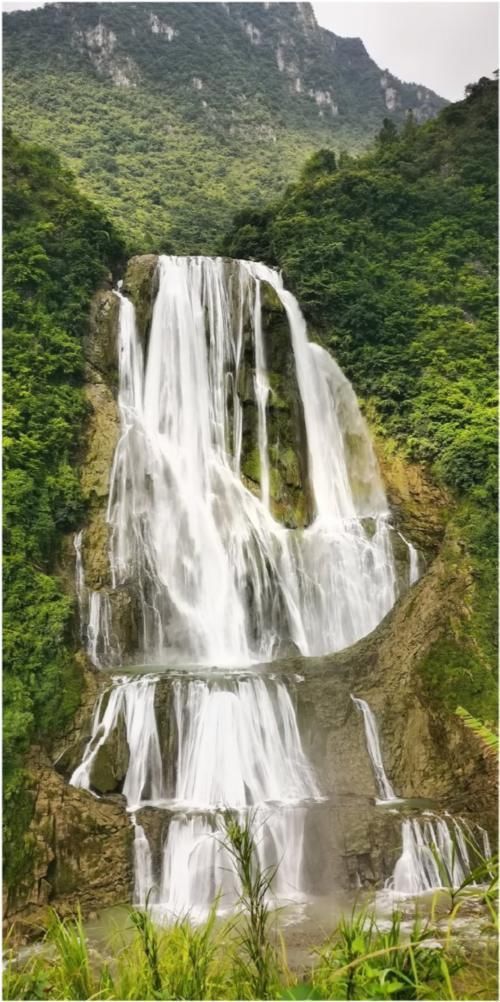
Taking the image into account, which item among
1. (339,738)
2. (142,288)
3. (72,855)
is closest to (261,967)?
(72,855)

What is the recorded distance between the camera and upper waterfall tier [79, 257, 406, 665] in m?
11.1

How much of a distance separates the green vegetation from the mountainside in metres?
6.44

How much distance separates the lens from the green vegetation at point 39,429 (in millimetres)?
8343

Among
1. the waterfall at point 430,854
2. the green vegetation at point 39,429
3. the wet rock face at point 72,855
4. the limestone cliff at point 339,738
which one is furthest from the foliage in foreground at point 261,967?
the green vegetation at point 39,429

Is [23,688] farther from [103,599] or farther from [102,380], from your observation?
[102,380]

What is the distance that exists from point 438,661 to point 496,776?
5.84ft

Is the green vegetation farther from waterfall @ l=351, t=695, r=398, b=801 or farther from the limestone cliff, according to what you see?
waterfall @ l=351, t=695, r=398, b=801

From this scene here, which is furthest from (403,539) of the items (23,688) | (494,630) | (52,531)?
(23,688)

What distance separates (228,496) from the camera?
13164mm

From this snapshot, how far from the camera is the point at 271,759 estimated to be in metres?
8.32

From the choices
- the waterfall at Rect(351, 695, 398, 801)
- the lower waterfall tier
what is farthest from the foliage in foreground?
the waterfall at Rect(351, 695, 398, 801)

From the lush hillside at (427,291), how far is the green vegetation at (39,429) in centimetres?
495

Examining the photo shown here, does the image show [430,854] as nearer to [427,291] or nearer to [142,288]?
[142,288]

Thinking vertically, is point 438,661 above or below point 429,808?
above
